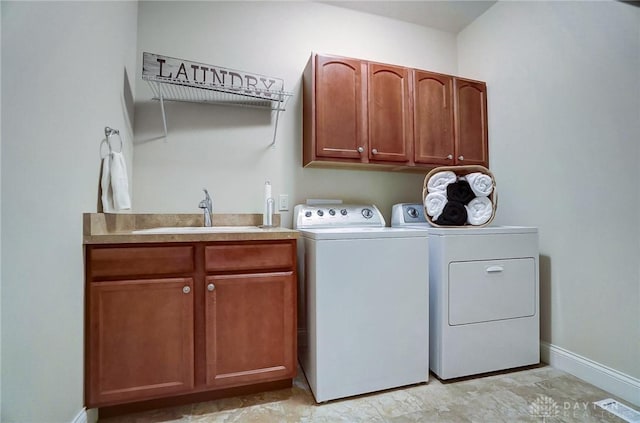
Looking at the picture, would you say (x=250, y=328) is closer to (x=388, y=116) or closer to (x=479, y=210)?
(x=479, y=210)

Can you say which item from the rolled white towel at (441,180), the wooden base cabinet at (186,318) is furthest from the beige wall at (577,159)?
the wooden base cabinet at (186,318)

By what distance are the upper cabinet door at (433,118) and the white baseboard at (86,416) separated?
7.66 feet

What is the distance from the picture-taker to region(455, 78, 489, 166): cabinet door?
7.32ft

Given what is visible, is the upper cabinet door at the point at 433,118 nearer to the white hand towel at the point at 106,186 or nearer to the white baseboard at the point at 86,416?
the white hand towel at the point at 106,186

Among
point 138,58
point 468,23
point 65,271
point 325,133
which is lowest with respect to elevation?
point 65,271

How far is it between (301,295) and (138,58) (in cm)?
201

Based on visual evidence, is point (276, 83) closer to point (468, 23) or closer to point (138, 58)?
point (138, 58)

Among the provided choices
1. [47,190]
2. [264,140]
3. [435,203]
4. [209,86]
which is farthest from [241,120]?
[435,203]

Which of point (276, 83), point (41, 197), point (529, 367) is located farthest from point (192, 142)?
point (529, 367)

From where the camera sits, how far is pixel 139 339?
1.29 metres

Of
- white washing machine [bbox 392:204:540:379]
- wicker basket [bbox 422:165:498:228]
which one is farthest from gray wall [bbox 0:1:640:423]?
wicker basket [bbox 422:165:498:228]

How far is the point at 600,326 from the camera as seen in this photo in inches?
62.7

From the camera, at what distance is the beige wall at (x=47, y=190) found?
0.82 meters

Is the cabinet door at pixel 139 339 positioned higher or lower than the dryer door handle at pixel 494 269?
lower
